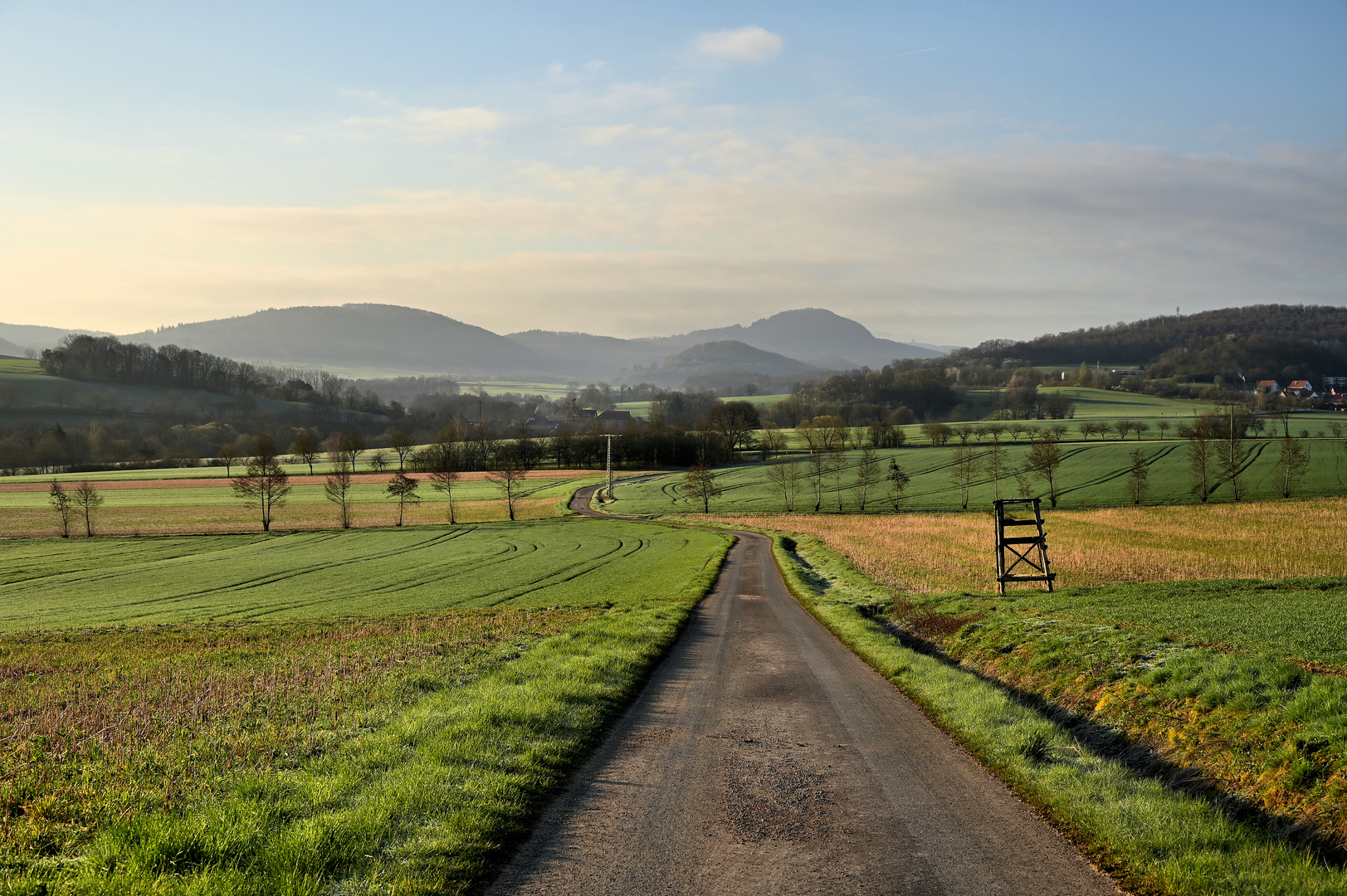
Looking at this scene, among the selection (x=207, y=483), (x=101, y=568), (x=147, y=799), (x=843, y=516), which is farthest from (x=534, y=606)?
(x=207, y=483)

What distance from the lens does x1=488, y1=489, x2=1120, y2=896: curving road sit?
7.32 m

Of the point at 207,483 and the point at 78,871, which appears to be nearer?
the point at 78,871

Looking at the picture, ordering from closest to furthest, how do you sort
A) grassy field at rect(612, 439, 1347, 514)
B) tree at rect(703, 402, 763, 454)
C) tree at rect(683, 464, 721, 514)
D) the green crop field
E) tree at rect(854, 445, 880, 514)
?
the green crop field → grassy field at rect(612, 439, 1347, 514) → tree at rect(683, 464, 721, 514) → tree at rect(854, 445, 880, 514) → tree at rect(703, 402, 763, 454)

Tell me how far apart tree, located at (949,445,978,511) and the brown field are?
46.1 m

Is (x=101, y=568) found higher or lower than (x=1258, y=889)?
lower

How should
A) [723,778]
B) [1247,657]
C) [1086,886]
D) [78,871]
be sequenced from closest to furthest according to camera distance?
[78,871] → [1086,886] → [723,778] → [1247,657]

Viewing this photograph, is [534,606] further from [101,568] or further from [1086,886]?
[101,568]

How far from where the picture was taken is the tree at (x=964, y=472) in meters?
83.3

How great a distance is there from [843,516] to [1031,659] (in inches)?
2346

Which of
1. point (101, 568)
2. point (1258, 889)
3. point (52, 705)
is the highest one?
point (1258, 889)

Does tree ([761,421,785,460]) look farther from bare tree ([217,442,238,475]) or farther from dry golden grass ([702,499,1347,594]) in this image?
bare tree ([217,442,238,475])

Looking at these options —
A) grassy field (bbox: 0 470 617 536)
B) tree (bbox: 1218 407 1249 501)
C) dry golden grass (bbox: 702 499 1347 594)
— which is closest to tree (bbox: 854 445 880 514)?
dry golden grass (bbox: 702 499 1347 594)

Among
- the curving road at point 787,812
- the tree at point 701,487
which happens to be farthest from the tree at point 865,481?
the curving road at point 787,812

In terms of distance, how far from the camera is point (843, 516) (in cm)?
7425
